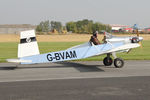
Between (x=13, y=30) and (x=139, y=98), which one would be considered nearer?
(x=139, y=98)

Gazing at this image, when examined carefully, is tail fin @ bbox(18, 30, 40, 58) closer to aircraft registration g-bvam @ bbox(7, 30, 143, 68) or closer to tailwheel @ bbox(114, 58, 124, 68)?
aircraft registration g-bvam @ bbox(7, 30, 143, 68)

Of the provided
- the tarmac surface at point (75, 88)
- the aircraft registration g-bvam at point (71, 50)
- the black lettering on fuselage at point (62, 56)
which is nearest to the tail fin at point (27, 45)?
the aircraft registration g-bvam at point (71, 50)

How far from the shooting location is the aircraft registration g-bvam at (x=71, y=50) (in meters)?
12.3

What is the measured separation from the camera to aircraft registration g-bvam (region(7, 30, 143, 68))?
1226cm

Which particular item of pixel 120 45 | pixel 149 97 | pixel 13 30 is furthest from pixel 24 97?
pixel 13 30

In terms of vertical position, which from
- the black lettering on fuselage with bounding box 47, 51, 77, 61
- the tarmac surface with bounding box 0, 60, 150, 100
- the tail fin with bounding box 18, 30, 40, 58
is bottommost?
the tarmac surface with bounding box 0, 60, 150, 100

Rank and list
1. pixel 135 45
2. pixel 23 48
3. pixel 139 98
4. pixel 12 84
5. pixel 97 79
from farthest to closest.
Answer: pixel 135 45 < pixel 23 48 < pixel 97 79 < pixel 12 84 < pixel 139 98

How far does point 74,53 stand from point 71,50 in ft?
0.73

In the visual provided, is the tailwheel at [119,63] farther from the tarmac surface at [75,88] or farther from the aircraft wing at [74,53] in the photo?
the tarmac surface at [75,88]

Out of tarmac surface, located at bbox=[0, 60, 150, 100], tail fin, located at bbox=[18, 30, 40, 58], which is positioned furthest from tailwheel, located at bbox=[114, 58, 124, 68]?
tail fin, located at bbox=[18, 30, 40, 58]

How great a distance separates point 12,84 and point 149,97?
484cm

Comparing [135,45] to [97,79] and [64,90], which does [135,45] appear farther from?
[64,90]

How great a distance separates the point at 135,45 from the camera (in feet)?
43.1

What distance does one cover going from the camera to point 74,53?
1291 cm
